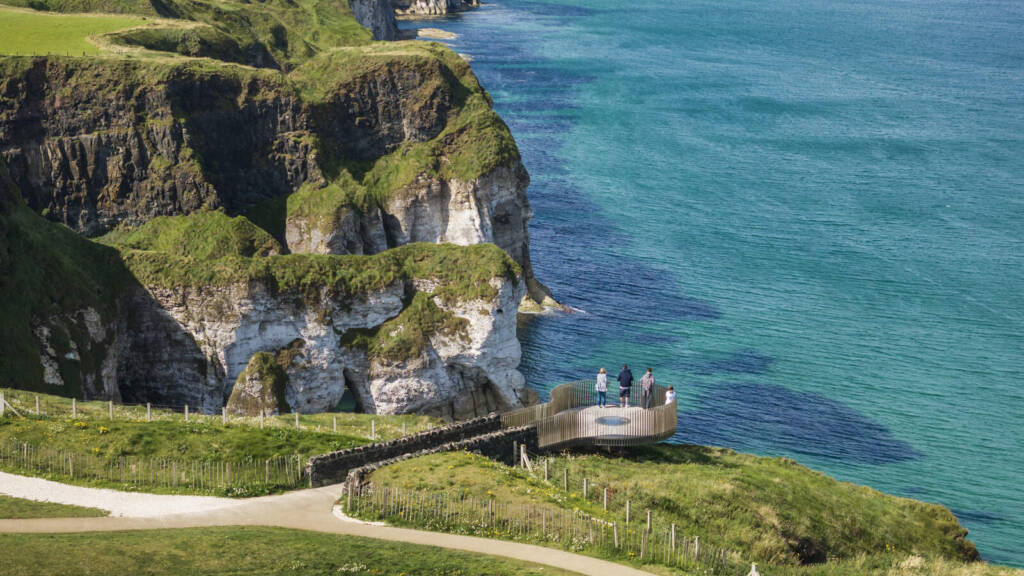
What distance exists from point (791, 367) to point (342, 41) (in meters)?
89.5

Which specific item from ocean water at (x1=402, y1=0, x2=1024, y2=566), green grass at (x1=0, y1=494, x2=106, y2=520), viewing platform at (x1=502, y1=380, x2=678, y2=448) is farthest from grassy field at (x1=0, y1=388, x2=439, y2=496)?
ocean water at (x1=402, y1=0, x2=1024, y2=566)

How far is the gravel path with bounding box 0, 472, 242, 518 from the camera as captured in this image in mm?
53625

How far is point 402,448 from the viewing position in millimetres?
61938

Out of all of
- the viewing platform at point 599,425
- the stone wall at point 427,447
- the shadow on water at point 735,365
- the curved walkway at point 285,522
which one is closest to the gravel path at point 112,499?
the curved walkway at point 285,522

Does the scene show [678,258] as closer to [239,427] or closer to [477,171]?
[477,171]

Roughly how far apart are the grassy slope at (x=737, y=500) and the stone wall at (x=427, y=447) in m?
1.66

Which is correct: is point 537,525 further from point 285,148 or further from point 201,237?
point 285,148

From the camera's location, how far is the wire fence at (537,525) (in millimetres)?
50656

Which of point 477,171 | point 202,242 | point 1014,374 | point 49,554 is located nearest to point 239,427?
point 49,554

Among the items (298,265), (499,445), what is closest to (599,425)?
(499,445)

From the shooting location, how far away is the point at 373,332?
337 feet

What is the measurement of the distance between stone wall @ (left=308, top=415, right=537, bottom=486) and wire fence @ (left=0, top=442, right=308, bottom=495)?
1.28 meters

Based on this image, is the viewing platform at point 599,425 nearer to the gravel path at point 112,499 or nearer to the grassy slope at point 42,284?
the gravel path at point 112,499

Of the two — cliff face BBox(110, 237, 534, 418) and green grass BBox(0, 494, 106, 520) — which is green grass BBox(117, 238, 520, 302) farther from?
green grass BBox(0, 494, 106, 520)
